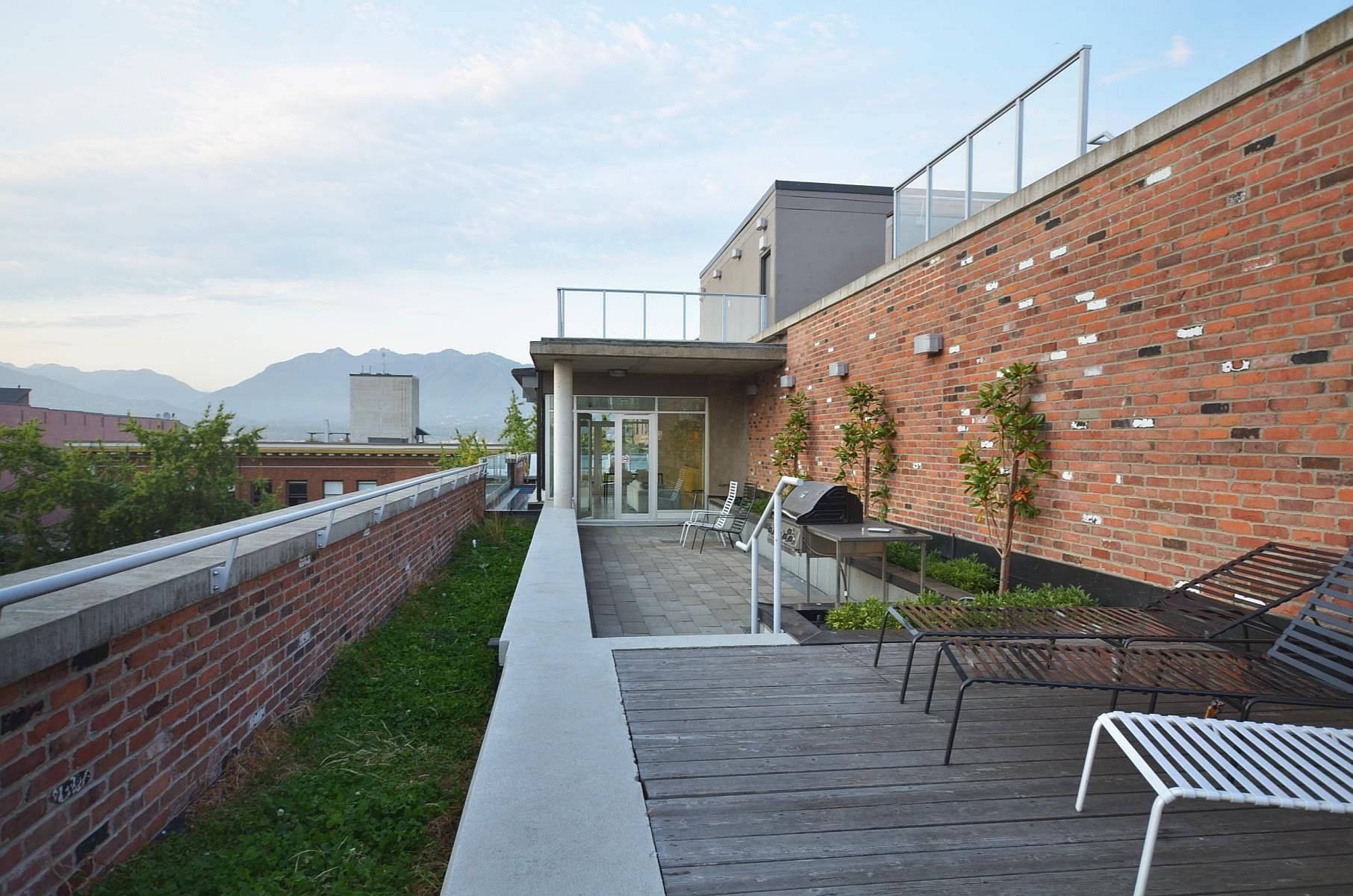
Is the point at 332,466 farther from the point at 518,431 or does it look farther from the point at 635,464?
the point at 635,464

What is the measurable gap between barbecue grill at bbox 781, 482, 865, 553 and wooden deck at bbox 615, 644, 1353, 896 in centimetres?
285

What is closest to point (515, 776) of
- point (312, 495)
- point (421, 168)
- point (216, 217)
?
point (421, 168)

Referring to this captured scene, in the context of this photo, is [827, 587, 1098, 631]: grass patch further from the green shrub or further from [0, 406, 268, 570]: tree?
[0, 406, 268, 570]: tree

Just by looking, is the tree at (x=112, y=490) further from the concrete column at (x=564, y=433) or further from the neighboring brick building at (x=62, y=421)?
the concrete column at (x=564, y=433)

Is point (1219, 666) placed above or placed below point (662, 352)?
below

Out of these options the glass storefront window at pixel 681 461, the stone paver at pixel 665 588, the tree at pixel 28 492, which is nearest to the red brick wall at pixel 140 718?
the stone paver at pixel 665 588

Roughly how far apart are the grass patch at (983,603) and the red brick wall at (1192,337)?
0.91 ft

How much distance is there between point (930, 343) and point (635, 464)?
7.68m

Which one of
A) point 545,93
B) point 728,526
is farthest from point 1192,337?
point 545,93

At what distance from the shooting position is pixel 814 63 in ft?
35.0

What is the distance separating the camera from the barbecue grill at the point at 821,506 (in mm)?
5914

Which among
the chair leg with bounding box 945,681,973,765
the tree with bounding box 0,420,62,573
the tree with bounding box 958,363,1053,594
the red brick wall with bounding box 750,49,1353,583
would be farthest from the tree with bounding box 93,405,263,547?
the chair leg with bounding box 945,681,973,765

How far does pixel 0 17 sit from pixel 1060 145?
37.8 feet

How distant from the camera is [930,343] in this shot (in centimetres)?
637
